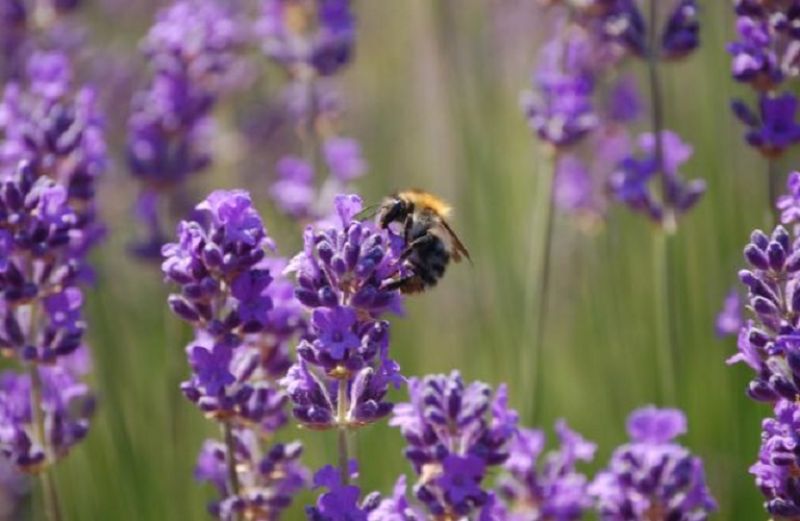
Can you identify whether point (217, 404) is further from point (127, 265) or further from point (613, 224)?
point (127, 265)

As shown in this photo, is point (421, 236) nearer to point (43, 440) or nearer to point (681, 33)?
point (43, 440)

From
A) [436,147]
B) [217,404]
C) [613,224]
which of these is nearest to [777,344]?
[217,404]

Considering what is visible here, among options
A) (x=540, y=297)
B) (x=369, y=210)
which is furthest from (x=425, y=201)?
(x=540, y=297)

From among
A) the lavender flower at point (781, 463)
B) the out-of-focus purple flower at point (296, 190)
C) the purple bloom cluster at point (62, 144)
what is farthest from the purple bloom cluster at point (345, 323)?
the out-of-focus purple flower at point (296, 190)

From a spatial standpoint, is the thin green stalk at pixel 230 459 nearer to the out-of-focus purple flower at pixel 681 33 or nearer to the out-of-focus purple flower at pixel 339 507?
the out-of-focus purple flower at pixel 339 507

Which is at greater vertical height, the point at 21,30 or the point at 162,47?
the point at 21,30
